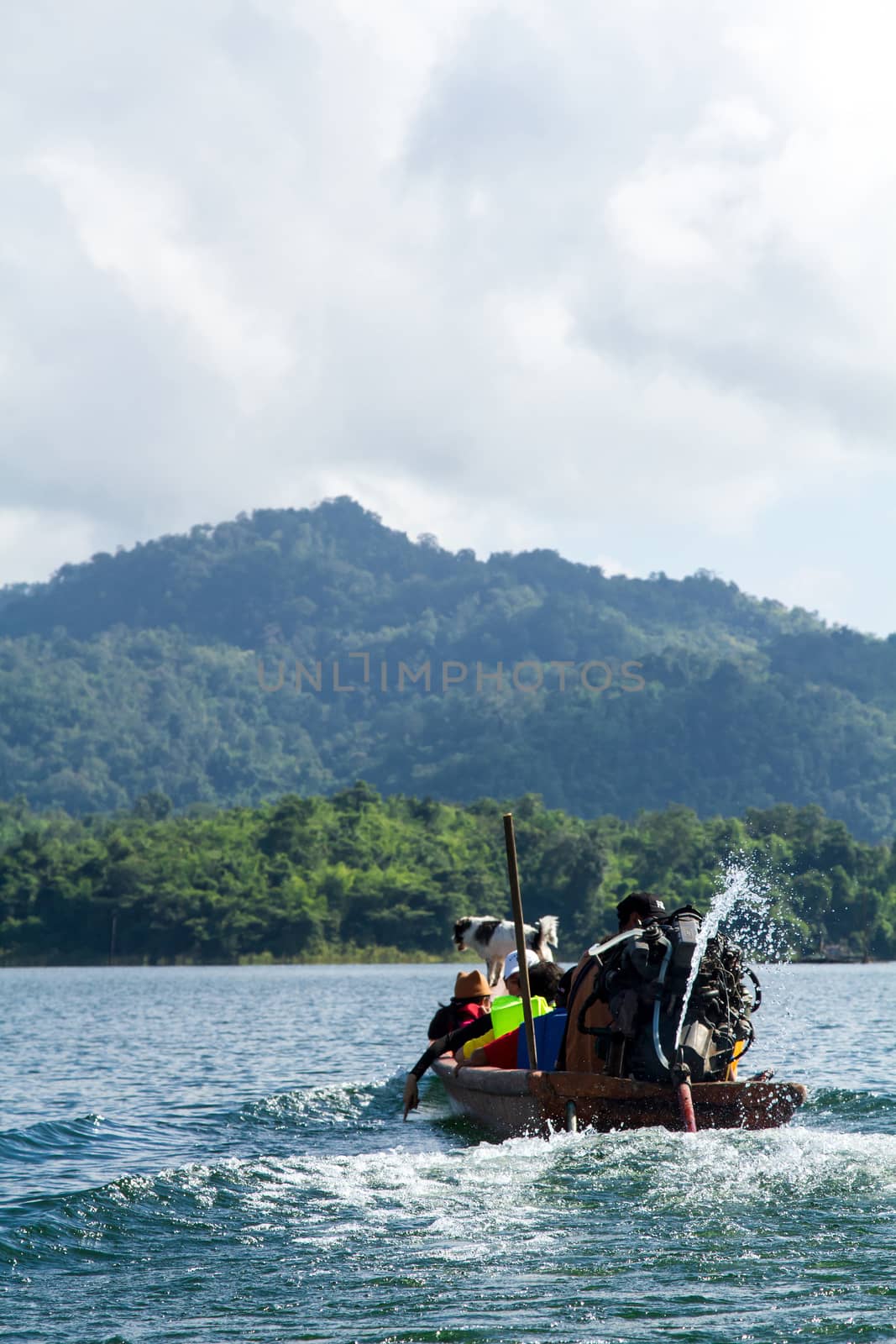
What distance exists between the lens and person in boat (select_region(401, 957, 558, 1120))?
2091 centimetres

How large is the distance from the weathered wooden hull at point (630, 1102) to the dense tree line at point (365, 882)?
337ft

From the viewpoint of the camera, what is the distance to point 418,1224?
43.8 ft

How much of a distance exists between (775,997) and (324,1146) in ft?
141

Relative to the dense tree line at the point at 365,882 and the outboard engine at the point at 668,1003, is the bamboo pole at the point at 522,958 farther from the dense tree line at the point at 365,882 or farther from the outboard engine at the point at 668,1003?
the dense tree line at the point at 365,882

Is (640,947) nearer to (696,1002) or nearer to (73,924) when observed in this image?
(696,1002)

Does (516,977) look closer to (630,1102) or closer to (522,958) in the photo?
(522,958)

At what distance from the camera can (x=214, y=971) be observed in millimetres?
112938

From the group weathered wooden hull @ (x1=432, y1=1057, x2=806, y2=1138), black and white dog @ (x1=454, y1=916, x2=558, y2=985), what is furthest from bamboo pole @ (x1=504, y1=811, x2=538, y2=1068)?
black and white dog @ (x1=454, y1=916, x2=558, y2=985)

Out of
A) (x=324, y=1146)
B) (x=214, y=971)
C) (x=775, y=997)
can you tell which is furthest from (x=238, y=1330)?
(x=214, y=971)

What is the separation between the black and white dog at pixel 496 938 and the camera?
78.6 ft

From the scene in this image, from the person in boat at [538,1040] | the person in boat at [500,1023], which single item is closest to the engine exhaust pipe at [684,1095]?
the person in boat at [538,1040]

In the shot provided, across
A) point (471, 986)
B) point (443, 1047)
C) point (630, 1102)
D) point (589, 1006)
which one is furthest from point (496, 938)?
point (630, 1102)

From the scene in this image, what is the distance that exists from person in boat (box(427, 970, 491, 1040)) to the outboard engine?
4780 millimetres

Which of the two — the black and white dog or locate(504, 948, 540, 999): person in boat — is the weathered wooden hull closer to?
locate(504, 948, 540, 999): person in boat
